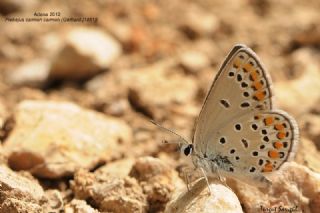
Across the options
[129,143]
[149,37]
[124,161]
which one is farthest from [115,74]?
[124,161]

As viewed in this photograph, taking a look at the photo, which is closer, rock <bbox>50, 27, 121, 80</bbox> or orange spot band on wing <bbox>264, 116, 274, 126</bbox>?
orange spot band on wing <bbox>264, 116, 274, 126</bbox>

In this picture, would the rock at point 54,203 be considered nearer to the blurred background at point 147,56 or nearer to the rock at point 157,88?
the blurred background at point 147,56

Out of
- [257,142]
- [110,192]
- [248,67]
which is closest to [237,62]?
[248,67]

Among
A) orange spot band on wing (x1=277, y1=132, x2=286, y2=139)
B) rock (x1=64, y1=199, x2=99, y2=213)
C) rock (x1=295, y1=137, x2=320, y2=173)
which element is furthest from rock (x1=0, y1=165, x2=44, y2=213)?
rock (x1=295, y1=137, x2=320, y2=173)

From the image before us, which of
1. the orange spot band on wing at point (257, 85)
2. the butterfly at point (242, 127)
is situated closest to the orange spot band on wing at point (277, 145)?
the butterfly at point (242, 127)

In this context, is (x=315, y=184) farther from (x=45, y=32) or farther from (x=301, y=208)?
(x=45, y=32)

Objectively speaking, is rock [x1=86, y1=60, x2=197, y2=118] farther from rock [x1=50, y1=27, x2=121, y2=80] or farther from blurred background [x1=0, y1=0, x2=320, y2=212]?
rock [x1=50, y1=27, x2=121, y2=80]
